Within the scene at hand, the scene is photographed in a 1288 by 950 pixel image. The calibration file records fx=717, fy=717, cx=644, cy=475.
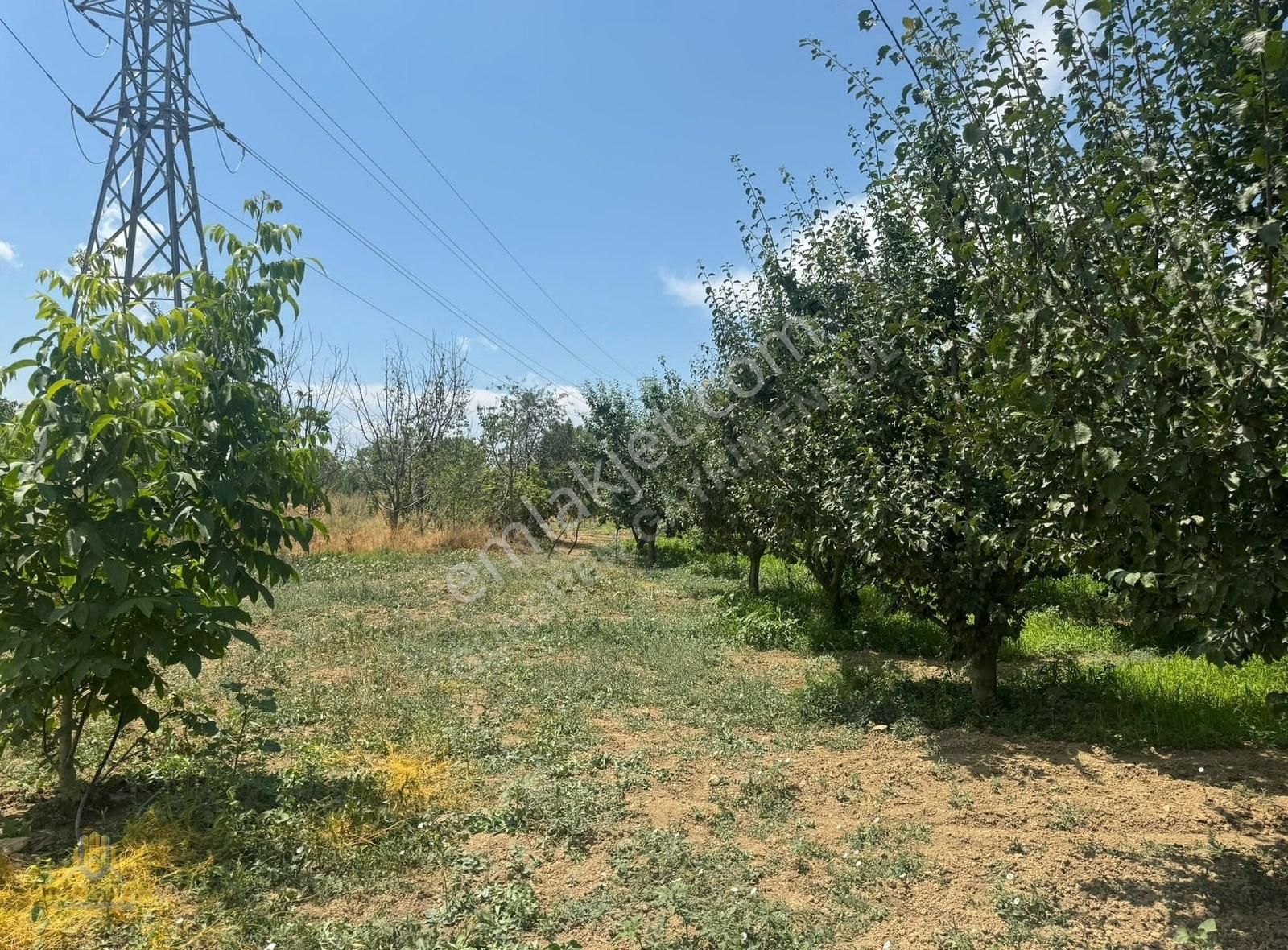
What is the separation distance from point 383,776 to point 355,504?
17095 millimetres

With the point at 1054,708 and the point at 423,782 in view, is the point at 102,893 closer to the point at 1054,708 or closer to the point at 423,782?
the point at 423,782

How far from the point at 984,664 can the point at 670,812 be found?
3.23 m

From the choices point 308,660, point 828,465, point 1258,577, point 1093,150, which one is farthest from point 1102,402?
point 308,660

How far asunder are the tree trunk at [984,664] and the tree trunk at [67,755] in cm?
590

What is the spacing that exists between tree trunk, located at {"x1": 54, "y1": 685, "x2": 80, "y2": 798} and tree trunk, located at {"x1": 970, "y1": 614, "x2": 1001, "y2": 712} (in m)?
5.90

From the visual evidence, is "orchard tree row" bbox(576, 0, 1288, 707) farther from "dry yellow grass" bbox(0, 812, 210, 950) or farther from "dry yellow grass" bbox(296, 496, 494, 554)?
"dry yellow grass" bbox(296, 496, 494, 554)

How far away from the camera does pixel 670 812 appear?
3977 mm

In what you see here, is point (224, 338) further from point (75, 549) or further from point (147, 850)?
point (147, 850)

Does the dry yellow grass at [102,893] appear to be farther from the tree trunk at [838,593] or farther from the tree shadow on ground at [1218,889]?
the tree trunk at [838,593]

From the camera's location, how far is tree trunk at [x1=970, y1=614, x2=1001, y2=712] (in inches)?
225

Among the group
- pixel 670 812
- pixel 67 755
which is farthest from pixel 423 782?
pixel 67 755

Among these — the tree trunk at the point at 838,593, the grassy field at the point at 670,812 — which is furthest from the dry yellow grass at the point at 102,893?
the tree trunk at the point at 838,593

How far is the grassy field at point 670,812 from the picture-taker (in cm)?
289

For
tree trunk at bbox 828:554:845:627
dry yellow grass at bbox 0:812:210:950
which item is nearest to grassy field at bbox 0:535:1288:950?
dry yellow grass at bbox 0:812:210:950
